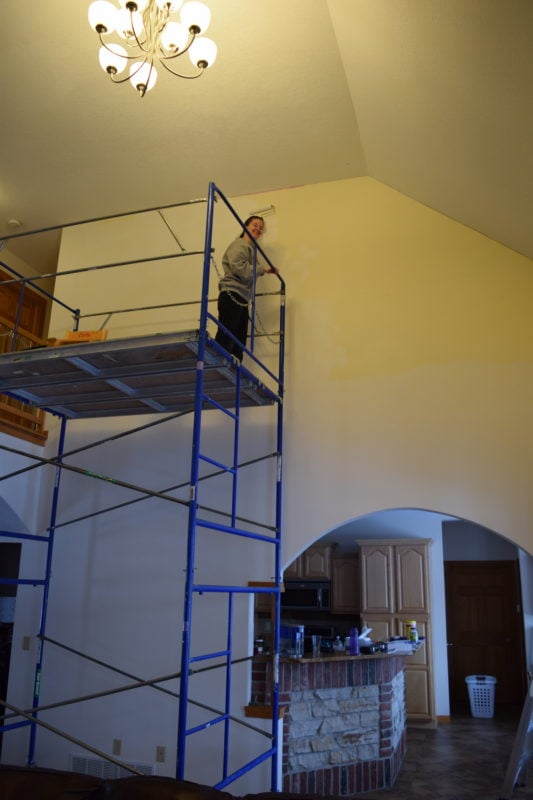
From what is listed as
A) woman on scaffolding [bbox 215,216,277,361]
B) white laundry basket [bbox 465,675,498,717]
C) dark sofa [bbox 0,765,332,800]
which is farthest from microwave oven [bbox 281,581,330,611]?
dark sofa [bbox 0,765,332,800]

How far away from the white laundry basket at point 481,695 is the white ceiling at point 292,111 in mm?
6065

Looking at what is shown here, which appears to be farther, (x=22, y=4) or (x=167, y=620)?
(x=167, y=620)

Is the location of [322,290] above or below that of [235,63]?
below

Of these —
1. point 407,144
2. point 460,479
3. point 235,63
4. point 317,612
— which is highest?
point 235,63

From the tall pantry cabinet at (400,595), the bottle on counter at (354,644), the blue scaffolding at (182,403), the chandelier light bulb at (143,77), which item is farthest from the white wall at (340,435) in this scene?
the tall pantry cabinet at (400,595)

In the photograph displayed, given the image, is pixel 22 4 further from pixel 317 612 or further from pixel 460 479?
pixel 317 612

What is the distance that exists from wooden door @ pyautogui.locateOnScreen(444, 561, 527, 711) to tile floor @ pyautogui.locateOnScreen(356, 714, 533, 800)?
0.92 meters

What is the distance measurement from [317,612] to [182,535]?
4.88 m

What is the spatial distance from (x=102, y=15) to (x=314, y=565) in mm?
7313

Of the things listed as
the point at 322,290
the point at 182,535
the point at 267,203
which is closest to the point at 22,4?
the point at 267,203

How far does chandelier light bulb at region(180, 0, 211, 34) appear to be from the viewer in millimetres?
3066

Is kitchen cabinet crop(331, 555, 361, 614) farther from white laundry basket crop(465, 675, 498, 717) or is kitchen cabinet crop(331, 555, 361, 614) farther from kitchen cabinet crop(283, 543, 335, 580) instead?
white laundry basket crop(465, 675, 498, 717)

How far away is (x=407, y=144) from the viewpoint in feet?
14.1

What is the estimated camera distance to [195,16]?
308 cm
